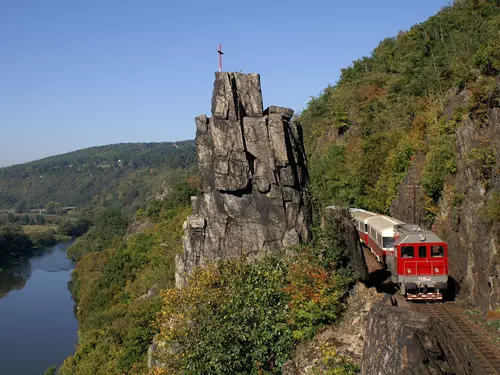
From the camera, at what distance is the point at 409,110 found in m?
36.5

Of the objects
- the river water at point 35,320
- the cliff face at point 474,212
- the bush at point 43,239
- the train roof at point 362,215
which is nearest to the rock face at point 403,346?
the cliff face at point 474,212

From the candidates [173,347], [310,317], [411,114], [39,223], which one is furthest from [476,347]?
[39,223]

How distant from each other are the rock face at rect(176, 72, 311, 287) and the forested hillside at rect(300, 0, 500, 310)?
2.68 metres

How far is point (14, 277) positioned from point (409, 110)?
251 ft

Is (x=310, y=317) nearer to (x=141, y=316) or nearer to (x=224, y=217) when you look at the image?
(x=224, y=217)

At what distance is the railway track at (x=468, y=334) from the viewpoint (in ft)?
43.0

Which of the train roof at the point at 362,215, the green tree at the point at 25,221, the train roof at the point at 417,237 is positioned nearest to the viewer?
Result: the train roof at the point at 417,237

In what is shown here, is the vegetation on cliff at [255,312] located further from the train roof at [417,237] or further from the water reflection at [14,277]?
the water reflection at [14,277]

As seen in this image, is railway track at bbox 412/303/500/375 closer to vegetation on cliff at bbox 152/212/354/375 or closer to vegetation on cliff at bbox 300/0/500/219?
vegetation on cliff at bbox 152/212/354/375

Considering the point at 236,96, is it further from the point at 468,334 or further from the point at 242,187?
the point at 468,334

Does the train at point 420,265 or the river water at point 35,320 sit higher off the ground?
the train at point 420,265

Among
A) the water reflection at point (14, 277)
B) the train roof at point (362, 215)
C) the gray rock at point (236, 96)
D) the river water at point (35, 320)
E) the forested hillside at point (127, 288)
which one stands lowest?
the water reflection at point (14, 277)

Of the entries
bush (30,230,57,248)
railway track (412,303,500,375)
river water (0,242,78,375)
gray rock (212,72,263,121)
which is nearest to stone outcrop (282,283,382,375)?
railway track (412,303,500,375)

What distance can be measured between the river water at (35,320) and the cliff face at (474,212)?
119 ft
